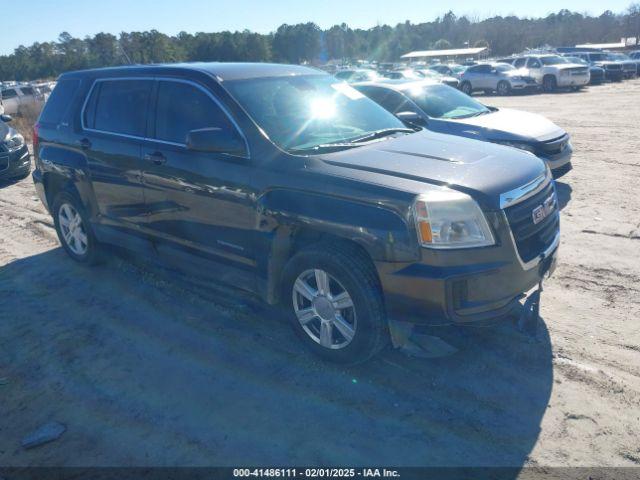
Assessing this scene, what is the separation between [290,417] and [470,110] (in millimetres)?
6769

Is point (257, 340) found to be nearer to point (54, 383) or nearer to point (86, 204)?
point (54, 383)

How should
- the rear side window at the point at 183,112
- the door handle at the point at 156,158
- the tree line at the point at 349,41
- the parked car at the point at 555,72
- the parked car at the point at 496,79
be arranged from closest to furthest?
the rear side window at the point at 183,112 → the door handle at the point at 156,158 → the parked car at the point at 555,72 → the parked car at the point at 496,79 → the tree line at the point at 349,41

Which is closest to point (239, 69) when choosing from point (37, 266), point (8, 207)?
point (37, 266)

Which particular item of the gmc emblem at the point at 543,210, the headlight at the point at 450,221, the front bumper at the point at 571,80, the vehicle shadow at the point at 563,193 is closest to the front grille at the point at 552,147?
the vehicle shadow at the point at 563,193

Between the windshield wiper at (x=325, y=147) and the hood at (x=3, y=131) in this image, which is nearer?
the windshield wiper at (x=325, y=147)

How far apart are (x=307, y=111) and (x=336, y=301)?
1.63 m

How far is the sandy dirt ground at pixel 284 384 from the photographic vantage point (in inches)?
121

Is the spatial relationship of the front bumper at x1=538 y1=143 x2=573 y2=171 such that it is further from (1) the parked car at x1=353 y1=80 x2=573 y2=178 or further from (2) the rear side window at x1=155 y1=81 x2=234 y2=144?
(2) the rear side window at x1=155 y1=81 x2=234 y2=144

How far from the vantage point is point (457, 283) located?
324cm

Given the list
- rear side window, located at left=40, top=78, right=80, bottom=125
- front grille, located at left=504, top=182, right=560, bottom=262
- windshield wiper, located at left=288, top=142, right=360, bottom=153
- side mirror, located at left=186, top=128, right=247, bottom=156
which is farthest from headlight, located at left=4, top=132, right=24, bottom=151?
front grille, located at left=504, top=182, right=560, bottom=262

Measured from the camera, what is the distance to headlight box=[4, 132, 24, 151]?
10352 millimetres

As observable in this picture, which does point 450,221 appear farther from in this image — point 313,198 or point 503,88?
point 503,88

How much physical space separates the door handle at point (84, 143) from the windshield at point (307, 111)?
1867 mm

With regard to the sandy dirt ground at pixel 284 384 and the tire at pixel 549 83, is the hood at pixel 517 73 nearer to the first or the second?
the tire at pixel 549 83
